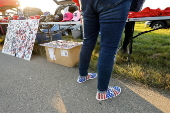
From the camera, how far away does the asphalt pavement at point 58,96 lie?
94 centimetres

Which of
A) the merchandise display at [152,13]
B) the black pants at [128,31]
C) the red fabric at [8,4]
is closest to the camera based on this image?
the merchandise display at [152,13]

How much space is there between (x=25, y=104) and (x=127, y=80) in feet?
3.40

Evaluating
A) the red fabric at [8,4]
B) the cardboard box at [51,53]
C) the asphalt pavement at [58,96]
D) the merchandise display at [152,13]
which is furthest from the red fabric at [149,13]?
the red fabric at [8,4]

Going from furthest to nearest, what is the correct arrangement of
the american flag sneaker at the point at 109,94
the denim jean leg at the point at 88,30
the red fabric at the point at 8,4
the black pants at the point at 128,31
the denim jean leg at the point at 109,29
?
the red fabric at the point at 8,4 < the black pants at the point at 128,31 < the american flag sneaker at the point at 109,94 < the denim jean leg at the point at 88,30 < the denim jean leg at the point at 109,29

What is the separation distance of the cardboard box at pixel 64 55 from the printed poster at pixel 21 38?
48 cm

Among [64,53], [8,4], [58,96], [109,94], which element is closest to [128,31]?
[64,53]

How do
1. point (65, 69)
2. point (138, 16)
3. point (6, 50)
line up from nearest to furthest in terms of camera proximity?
point (138, 16), point (65, 69), point (6, 50)

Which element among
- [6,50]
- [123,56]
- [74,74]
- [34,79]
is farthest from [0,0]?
[123,56]

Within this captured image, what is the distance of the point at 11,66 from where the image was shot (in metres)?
1.85

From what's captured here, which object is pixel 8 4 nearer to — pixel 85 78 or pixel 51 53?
pixel 51 53

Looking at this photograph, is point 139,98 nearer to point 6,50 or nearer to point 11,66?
point 11,66

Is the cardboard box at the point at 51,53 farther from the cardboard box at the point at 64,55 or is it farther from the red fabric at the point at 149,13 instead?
the red fabric at the point at 149,13

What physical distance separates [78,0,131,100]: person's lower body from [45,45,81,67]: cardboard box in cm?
57

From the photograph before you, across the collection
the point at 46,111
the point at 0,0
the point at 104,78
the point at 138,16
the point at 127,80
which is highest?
the point at 0,0
